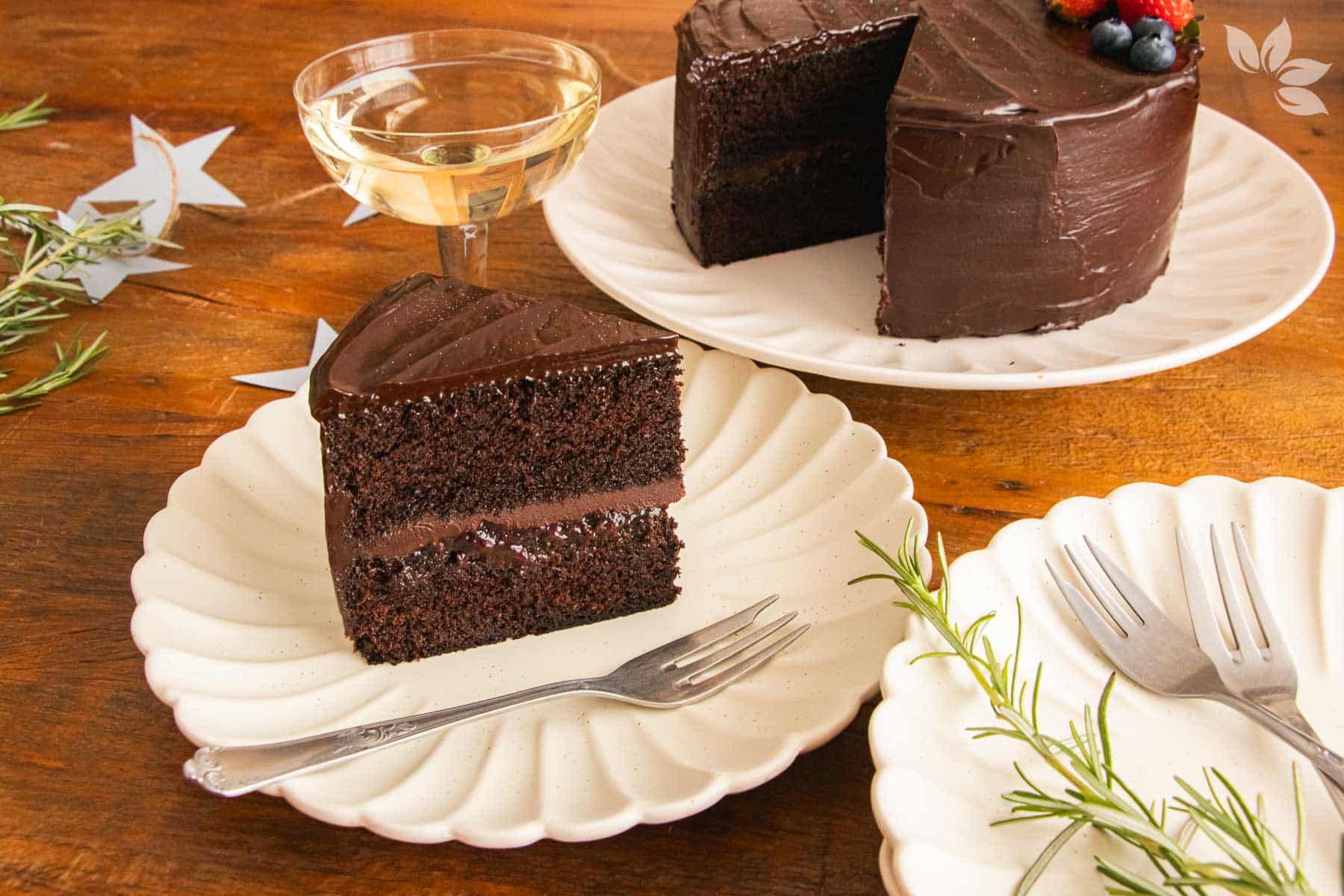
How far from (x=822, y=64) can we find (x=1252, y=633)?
1.52 metres

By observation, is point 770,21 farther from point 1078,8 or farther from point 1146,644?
point 1146,644

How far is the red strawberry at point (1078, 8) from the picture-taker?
2.21 m

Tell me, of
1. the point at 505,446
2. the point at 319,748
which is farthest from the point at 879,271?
the point at 319,748

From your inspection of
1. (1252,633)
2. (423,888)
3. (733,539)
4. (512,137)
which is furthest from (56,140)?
(1252,633)

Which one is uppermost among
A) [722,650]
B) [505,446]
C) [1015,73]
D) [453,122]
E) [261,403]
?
[1015,73]

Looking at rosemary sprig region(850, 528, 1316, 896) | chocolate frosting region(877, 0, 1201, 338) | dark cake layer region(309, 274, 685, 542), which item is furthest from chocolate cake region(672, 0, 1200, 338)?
rosemary sprig region(850, 528, 1316, 896)

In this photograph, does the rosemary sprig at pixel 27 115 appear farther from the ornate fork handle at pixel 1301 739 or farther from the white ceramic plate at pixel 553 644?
the ornate fork handle at pixel 1301 739

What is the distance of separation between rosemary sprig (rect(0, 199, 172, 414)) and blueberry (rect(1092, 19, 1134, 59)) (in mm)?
1734

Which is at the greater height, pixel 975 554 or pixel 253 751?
pixel 975 554

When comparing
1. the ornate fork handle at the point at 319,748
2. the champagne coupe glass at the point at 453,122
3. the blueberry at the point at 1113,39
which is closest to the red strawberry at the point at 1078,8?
the blueberry at the point at 1113,39

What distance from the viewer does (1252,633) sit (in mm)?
1287

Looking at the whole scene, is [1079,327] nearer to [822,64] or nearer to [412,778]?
[822,64]

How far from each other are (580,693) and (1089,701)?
53 centimetres

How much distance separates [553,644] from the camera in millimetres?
1555
